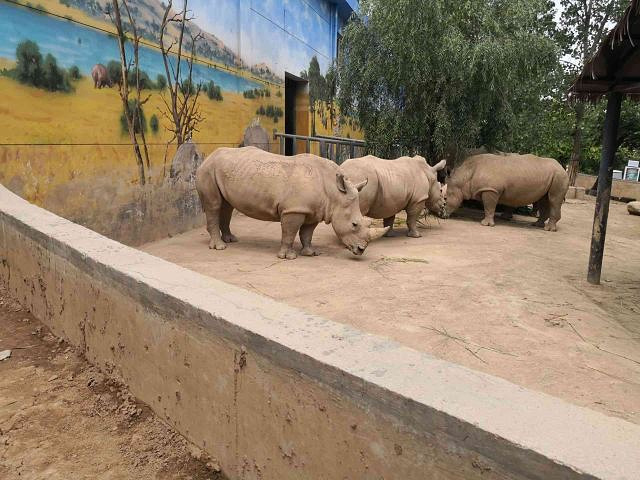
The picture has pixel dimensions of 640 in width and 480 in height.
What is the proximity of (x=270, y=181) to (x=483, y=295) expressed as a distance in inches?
128

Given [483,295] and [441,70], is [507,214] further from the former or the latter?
[483,295]

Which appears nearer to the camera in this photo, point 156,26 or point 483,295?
point 483,295

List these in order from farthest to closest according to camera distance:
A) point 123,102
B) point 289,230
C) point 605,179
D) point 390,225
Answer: point 390,225 < point 123,102 < point 289,230 < point 605,179

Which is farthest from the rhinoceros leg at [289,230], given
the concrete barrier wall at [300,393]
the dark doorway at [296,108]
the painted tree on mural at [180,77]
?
the dark doorway at [296,108]

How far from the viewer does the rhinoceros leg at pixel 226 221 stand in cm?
778

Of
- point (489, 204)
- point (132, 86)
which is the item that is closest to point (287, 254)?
point (132, 86)

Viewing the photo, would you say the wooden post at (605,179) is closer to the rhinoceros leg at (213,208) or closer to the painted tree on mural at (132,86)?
the rhinoceros leg at (213,208)

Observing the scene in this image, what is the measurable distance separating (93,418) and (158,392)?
43 cm

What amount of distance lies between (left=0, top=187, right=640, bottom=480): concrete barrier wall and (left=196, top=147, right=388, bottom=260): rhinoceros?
3.64m

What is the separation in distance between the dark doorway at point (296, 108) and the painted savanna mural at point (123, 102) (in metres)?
4.14

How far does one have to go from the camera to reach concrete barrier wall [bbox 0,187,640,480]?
4.53ft

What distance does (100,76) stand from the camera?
730 cm

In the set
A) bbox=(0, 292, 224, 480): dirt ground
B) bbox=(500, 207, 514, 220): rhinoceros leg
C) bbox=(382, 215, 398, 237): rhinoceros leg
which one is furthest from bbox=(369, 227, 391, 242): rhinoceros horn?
bbox=(0, 292, 224, 480): dirt ground

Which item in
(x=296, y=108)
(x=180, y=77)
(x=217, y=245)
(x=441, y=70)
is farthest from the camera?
(x=296, y=108)
